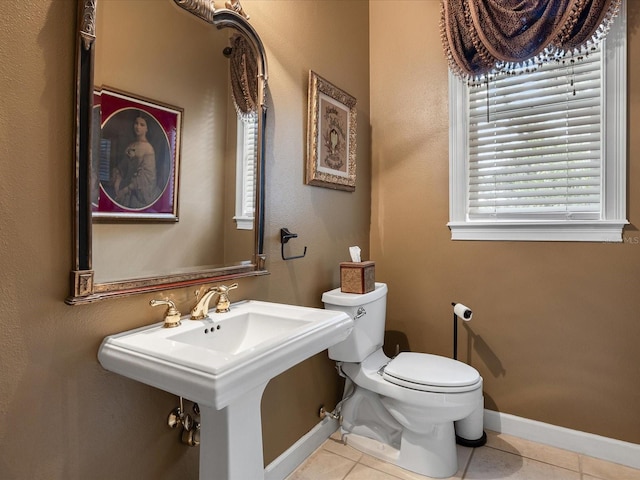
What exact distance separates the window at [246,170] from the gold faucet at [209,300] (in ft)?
0.96

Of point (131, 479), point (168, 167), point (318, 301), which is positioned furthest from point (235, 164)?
point (131, 479)

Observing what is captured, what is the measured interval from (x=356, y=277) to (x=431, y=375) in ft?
1.90

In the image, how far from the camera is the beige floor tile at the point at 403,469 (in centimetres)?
172

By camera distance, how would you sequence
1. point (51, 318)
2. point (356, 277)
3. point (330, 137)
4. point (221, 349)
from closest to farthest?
1. point (51, 318)
2. point (221, 349)
3. point (356, 277)
4. point (330, 137)

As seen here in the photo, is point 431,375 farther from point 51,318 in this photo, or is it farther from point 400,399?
point 51,318

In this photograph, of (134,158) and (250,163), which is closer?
(134,158)

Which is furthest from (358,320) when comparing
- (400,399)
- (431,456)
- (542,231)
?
(542,231)

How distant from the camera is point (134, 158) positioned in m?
1.14

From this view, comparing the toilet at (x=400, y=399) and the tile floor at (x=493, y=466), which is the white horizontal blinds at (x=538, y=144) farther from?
the tile floor at (x=493, y=466)

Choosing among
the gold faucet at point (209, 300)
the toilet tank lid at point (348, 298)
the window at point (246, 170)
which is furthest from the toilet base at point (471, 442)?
the window at point (246, 170)

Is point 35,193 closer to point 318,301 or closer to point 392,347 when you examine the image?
point 318,301

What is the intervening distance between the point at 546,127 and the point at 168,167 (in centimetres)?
191

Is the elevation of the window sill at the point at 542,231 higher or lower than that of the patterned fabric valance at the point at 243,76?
lower

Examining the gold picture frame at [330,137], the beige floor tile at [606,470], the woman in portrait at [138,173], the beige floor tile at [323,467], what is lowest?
the beige floor tile at [323,467]
